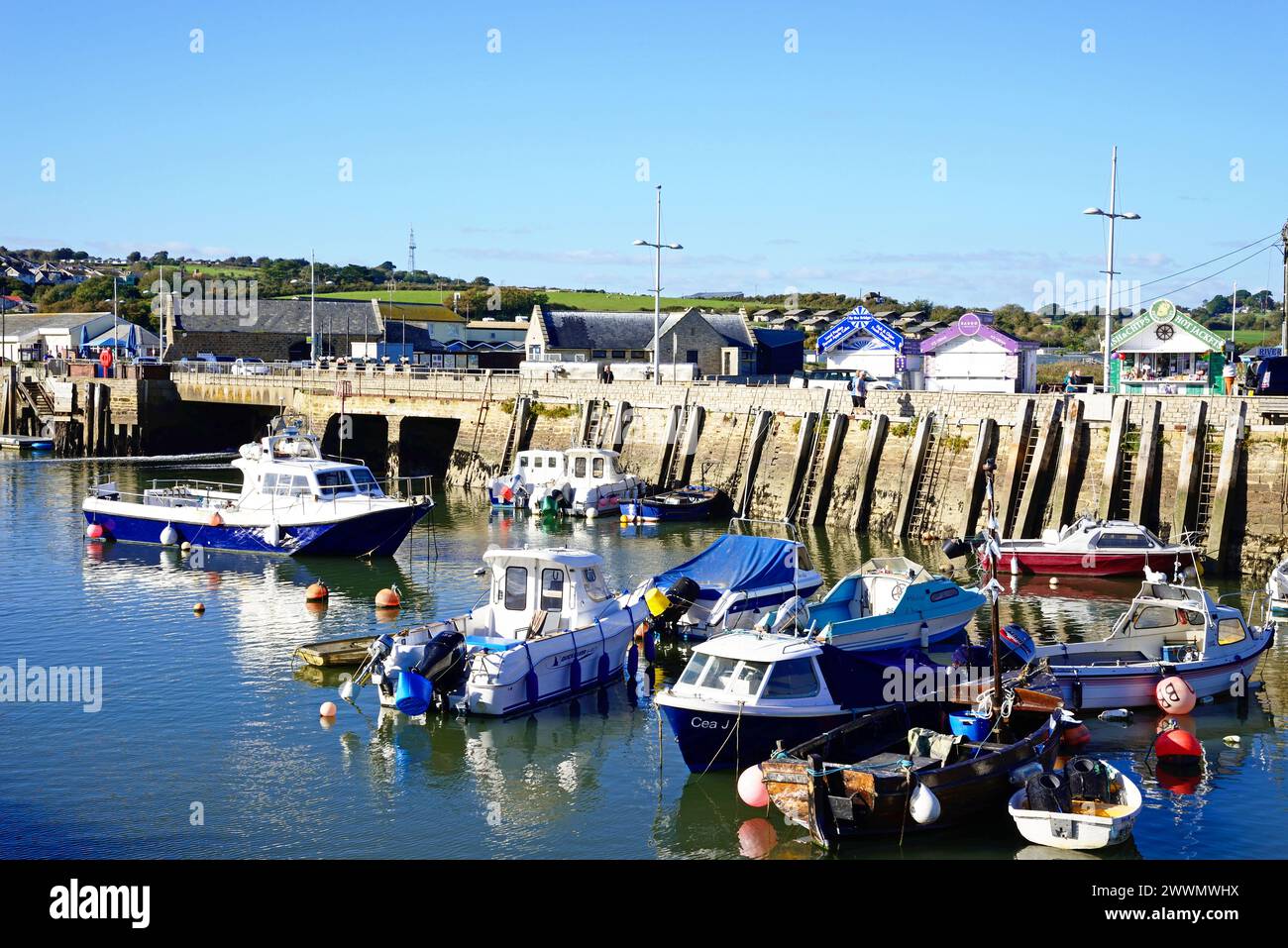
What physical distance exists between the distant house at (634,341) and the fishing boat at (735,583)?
148ft

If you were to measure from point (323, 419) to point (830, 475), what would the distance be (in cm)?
3088

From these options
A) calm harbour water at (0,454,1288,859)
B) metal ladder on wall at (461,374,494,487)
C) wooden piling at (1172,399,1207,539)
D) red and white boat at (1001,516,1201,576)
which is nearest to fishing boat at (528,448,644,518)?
metal ladder on wall at (461,374,494,487)

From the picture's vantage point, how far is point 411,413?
67.1 m

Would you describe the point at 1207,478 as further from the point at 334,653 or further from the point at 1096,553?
the point at 334,653

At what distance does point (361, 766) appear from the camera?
23.7 m

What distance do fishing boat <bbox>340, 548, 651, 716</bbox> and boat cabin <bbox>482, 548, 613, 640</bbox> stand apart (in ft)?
0.07

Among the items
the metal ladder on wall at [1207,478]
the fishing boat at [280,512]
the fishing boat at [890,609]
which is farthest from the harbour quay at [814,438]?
the fishing boat at [280,512]

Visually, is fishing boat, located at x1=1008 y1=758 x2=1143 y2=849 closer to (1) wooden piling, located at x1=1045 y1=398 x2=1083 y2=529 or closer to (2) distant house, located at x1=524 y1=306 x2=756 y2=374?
(1) wooden piling, located at x1=1045 y1=398 x2=1083 y2=529

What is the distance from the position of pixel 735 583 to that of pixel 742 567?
679mm

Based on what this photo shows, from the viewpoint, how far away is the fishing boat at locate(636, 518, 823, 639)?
32188 mm

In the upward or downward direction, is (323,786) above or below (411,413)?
below

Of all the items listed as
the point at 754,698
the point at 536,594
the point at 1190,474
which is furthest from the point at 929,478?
the point at 754,698

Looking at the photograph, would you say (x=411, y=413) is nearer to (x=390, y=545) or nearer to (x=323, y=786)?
(x=390, y=545)

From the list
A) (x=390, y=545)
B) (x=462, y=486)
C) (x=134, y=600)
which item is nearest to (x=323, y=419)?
(x=462, y=486)
